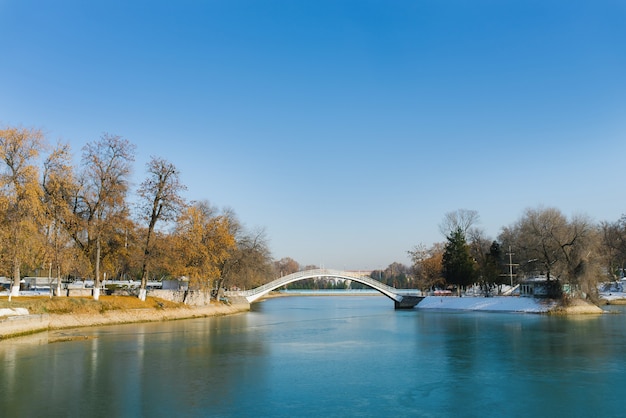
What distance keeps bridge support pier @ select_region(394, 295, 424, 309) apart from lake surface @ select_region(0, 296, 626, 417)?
39891 mm

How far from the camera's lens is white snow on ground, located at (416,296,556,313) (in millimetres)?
54750

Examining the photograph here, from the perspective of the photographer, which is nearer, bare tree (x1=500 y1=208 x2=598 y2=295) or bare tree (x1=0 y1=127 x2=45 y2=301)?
bare tree (x1=0 y1=127 x2=45 y2=301)

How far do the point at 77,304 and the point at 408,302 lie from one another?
157 ft

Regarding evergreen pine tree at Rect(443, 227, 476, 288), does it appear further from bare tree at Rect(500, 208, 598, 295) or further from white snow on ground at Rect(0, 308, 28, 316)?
white snow on ground at Rect(0, 308, 28, 316)

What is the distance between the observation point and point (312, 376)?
18406 mm

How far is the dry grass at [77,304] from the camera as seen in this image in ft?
101

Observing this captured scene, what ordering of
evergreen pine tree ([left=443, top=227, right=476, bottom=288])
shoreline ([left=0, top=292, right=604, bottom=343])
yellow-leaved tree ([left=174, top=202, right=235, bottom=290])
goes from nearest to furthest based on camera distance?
shoreline ([left=0, top=292, right=604, bottom=343])
yellow-leaved tree ([left=174, top=202, right=235, bottom=290])
evergreen pine tree ([left=443, top=227, right=476, bottom=288])

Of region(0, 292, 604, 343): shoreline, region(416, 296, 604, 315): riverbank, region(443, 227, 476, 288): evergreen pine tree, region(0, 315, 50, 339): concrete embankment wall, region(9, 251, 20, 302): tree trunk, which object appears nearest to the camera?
region(0, 315, 50, 339): concrete embankment wall

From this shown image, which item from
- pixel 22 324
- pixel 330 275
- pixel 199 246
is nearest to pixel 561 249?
pixel 330 275

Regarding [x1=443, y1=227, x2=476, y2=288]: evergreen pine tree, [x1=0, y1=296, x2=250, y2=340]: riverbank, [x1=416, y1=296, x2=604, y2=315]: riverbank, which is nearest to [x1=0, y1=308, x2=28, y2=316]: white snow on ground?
[x1=0, y1=296, x2=250, y2=340]: riverbank

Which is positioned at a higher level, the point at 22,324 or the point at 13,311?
the point at 13,311

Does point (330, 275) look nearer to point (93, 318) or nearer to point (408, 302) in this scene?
point (408, 302)

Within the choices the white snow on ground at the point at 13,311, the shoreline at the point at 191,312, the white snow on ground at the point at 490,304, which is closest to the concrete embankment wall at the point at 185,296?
the shoreline at the point at 191,312

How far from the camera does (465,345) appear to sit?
2781 cm
